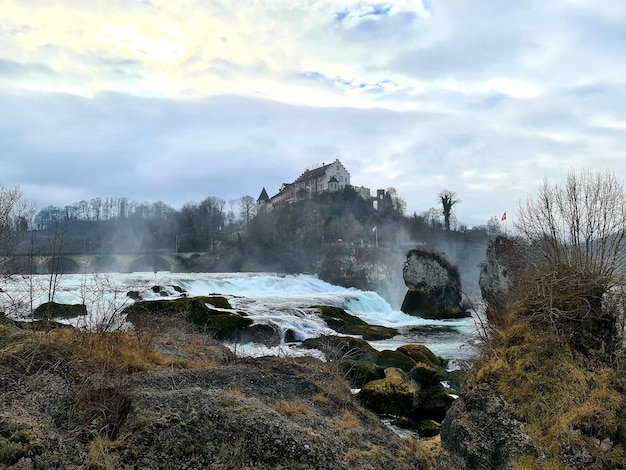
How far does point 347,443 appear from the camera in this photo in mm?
7453

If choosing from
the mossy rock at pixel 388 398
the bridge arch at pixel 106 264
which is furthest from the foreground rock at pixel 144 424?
the bridge arch at pixel 106 264

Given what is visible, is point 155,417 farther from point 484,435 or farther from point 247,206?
point 247,206

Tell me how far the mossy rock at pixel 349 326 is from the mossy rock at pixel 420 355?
617 cm

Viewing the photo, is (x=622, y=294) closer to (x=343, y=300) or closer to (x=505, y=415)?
(x=505, y=415)

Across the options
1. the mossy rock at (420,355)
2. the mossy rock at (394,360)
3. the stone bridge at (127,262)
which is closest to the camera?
the mossy rock at (394,360)

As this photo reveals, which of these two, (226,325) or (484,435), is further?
(226,325)

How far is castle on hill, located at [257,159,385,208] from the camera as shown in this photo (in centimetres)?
10619

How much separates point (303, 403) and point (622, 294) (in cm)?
676

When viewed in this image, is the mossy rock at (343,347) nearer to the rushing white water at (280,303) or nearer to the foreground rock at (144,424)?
the rushing white water at (280,303)

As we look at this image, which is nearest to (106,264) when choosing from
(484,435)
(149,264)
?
(149,264)

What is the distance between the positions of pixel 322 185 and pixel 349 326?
83267 mm

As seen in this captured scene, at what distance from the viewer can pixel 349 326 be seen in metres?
27.4

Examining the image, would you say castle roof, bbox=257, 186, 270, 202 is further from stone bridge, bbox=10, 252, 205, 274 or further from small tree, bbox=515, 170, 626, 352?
small tree, bbox=515, 170, 626, 352

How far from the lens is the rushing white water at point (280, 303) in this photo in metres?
17.5
